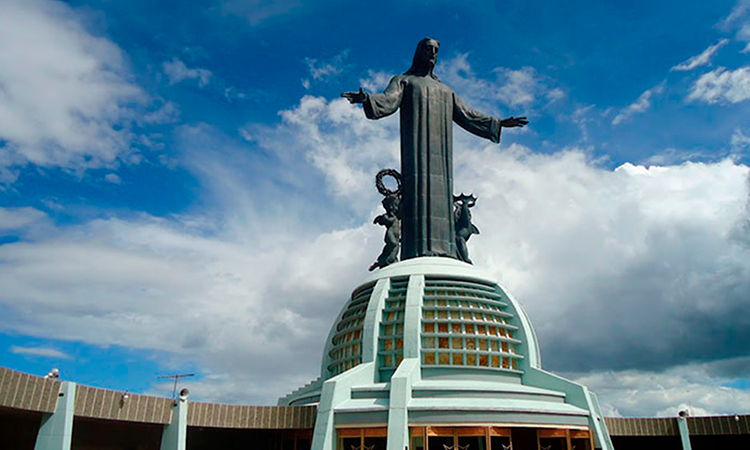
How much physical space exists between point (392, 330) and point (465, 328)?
354 centimetres

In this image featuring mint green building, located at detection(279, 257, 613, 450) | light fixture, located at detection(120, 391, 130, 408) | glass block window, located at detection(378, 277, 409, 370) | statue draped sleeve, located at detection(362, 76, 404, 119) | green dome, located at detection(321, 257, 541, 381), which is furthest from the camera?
statue draped sleeve, located at detection(362, 76, 404, 119)

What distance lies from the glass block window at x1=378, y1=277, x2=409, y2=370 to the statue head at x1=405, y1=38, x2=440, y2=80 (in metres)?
16.5

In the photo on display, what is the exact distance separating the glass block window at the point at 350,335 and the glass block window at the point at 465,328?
3.52 m

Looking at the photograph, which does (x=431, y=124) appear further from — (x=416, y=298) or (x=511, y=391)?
(x=511, y=391)

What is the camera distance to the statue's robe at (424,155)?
38594 millimetres

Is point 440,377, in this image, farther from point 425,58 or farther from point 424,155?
point 425,58

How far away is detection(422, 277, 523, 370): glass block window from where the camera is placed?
97.2 feet

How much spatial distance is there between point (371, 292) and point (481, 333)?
21.1ft

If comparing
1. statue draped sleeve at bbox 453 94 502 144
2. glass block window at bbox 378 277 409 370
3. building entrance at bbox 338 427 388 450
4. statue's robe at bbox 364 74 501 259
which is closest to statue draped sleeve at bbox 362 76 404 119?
statue's robe at bbox 364 74 501 259

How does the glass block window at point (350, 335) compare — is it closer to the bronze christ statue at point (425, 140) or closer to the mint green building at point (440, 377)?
the mint green building at point (440, 377)

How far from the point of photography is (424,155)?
40.3 meters

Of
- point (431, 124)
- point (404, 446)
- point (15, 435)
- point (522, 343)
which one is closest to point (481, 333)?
point (522, 343)

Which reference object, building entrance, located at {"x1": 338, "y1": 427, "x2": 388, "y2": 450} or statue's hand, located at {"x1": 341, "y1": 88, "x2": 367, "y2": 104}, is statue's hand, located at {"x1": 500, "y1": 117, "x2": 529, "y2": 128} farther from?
building entrance, located at {"x1": 338, "y1": 427, "x2": 388, "y2": 450}

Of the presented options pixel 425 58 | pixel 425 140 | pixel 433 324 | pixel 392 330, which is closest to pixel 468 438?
pixel 433 324
